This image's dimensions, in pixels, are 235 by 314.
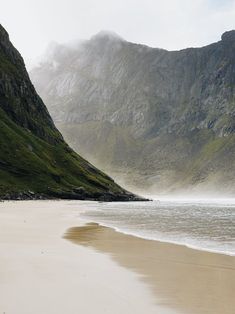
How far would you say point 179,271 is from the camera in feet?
71.1

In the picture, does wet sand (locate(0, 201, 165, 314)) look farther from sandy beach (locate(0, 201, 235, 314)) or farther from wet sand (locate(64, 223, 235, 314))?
wet sand (locate(64, 223, 235, 314))

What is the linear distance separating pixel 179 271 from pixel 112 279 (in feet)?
12.9

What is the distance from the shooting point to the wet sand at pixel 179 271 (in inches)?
613

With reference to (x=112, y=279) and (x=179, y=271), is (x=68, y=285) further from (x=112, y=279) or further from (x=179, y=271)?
(x=179, y=271)

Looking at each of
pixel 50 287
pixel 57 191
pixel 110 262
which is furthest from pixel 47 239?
pixel 57 191

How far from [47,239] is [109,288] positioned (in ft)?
56.6

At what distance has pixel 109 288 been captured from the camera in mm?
17328

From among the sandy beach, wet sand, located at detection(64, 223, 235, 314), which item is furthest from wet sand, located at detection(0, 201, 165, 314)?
wet sand, located at detection(64, 223, 235, 314)

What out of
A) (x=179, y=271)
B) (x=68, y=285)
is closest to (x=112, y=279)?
(x=68, y=285)

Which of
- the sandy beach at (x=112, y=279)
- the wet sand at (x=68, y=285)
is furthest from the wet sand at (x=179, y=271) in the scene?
the wet sand at (x=68, y=285)

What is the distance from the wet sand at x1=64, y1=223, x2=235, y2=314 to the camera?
15.6 meters

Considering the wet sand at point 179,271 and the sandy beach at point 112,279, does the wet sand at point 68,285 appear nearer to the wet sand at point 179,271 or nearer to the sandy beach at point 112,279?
the sandy beach at point 112,279

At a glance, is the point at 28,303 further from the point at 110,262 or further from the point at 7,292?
the point at 110,262

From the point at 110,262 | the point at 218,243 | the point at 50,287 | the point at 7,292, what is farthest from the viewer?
the point at 218,243
